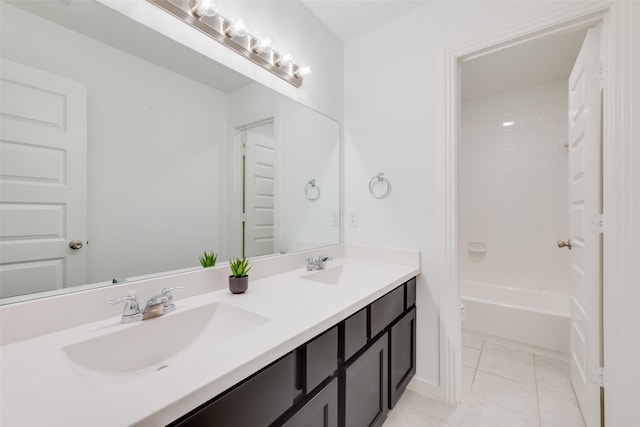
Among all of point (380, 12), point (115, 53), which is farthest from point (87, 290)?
point (380, 12)

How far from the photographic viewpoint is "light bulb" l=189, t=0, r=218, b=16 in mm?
1087

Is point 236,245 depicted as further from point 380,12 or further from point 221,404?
point 380,12

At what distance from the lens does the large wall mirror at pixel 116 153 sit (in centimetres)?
75

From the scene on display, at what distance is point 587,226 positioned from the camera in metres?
1.31

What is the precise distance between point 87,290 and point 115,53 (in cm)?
81

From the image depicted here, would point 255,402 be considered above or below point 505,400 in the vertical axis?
above

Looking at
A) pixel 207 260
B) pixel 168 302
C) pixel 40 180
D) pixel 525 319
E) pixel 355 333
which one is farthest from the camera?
pixel 525 319

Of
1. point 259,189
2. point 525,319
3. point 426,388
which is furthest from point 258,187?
point 525,319

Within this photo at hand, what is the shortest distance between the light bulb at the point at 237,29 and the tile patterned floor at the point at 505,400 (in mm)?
2111

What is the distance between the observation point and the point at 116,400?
47cm

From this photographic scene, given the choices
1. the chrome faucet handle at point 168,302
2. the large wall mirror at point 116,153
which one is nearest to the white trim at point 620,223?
the large wall mirror at point 116,153

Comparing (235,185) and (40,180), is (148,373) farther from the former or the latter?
(235,185)

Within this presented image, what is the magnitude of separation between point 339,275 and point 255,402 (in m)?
1.02

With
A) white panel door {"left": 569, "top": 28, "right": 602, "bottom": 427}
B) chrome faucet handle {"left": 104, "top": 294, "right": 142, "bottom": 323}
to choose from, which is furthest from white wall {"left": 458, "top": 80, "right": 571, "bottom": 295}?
chrome faucet handle {"left": 104, "top": 294, "right": 142, "bottom": 323}
